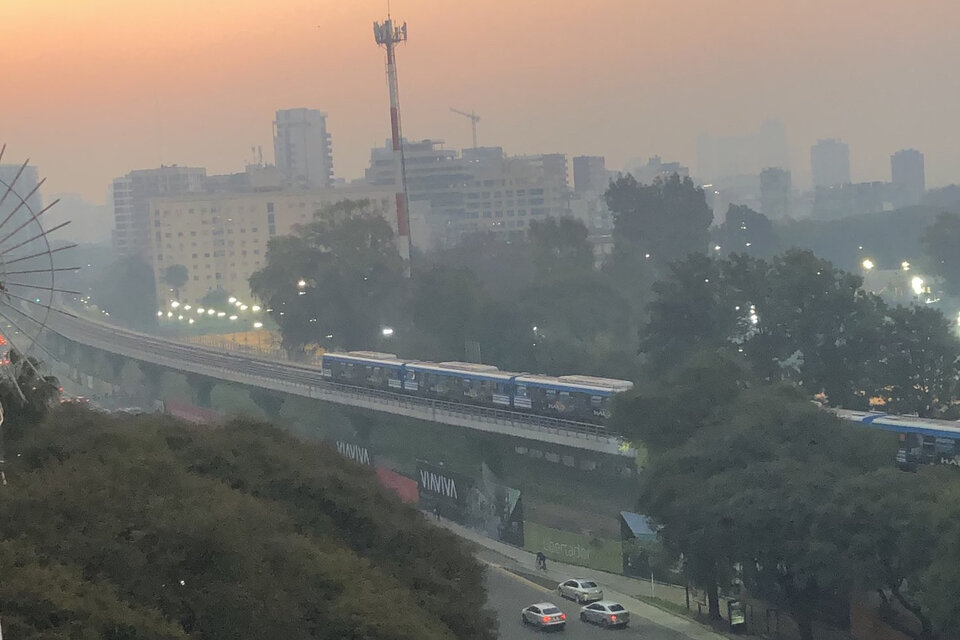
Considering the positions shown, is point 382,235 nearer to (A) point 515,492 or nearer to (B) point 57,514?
(A) point 515,492

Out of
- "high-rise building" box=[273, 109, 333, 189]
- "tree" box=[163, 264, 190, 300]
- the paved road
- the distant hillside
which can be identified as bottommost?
the paved road

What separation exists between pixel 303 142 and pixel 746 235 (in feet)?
269

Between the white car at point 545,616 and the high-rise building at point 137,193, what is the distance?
324 feet

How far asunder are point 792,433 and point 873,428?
4.56 feet

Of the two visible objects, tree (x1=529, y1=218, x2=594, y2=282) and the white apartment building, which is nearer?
tree (x1=529, y1=218, x2=594, y2=282)

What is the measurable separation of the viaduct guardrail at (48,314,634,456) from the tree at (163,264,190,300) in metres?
23.5

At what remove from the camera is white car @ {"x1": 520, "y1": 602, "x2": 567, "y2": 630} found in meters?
16.5

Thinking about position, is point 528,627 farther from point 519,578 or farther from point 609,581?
point 609,581

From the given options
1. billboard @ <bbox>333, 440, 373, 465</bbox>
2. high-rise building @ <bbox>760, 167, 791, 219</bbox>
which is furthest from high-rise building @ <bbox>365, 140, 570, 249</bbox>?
billboard @ <bbox>333, 440, 373, 465</bbox>

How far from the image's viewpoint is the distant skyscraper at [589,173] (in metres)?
131

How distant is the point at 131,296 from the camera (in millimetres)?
83000

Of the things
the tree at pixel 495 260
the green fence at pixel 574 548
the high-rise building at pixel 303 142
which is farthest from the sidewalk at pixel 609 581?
the high-rise building at pixel 303 142

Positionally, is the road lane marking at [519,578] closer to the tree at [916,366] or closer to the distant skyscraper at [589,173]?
the tree at [916,366]

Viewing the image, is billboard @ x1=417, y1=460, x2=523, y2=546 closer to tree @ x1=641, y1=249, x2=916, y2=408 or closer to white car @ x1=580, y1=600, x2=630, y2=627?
white car @ x1=580, y1=600, x2=630, y2=627
